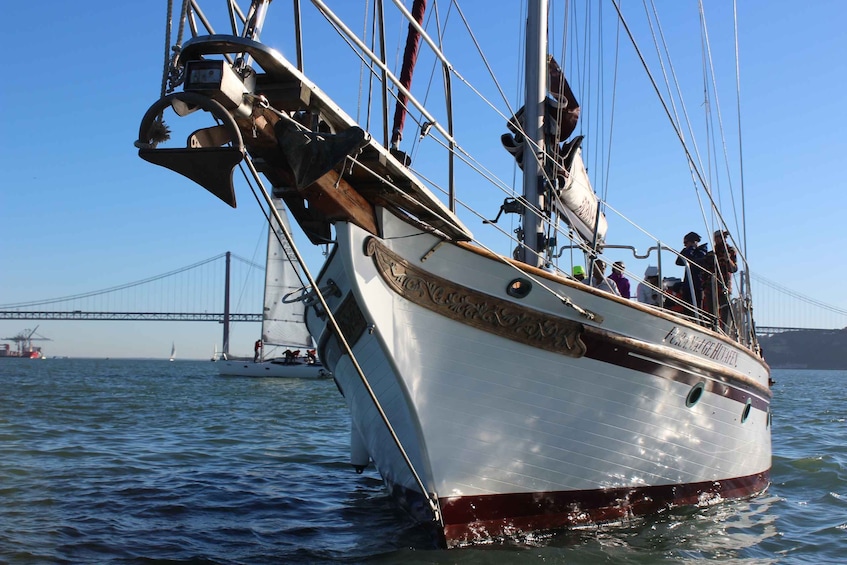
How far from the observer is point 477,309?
21.2 feet

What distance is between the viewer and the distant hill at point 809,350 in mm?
136625

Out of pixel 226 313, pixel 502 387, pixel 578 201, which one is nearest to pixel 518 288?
pixel 502 387

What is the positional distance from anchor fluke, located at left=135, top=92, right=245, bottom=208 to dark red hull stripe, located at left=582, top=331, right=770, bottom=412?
3.47 m

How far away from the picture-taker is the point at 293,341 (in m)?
49.8

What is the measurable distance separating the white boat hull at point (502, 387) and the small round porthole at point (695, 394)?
0.03 m

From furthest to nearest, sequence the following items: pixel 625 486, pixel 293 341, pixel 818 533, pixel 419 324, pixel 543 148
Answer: pixel 293 341, pixel 543 148, pixel 818 533, pixel 625 486, pixel 419 324

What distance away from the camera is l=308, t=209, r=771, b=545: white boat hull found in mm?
6254

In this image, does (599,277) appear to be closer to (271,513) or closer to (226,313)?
(271,513)

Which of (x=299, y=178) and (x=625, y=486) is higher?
(x=299, y=178)

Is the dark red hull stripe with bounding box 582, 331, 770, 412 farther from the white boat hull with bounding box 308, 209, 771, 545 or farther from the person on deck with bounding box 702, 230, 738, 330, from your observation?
the person on deck with bounding box 702, 230, 738, 330

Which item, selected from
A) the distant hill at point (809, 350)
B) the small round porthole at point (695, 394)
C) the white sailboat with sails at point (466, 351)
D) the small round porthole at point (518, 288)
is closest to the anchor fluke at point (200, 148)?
the white sailboat with sails at point (466, 351)

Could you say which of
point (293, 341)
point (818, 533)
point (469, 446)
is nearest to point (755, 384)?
point (818, 533)

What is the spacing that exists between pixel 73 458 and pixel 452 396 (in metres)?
7.62

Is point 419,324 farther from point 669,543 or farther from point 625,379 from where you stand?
point 669,543
